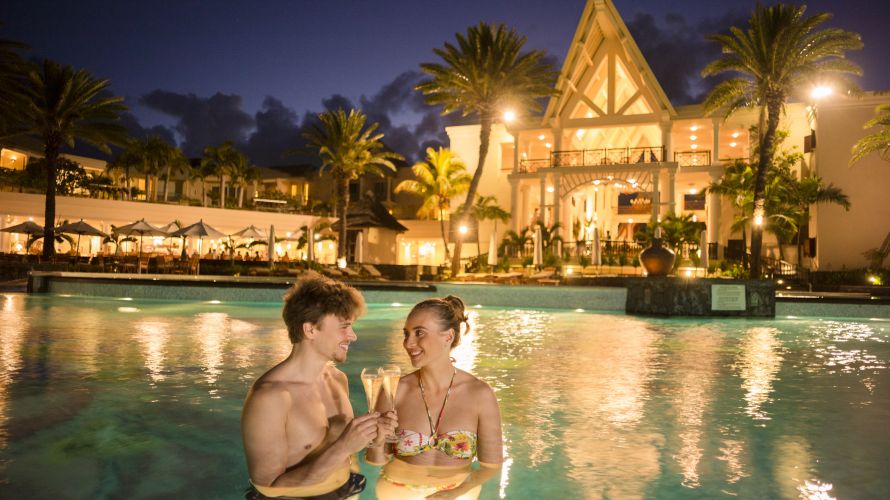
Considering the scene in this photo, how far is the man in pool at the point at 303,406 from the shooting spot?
2.46 metres

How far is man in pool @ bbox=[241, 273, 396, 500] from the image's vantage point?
246 centimetres

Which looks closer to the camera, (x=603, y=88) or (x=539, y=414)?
(x=539, y=414)

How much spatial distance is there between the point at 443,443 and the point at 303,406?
25.5 inches

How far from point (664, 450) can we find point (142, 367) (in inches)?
221

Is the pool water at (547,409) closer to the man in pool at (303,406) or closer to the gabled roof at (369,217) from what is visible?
the man in pool at (303,406)

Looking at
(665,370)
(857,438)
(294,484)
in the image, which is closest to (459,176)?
(665,370)

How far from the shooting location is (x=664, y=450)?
15.3 feet

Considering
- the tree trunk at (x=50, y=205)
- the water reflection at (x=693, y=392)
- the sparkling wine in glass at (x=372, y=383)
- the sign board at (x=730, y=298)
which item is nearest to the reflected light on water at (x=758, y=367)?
the water reflection at (x=693, y=392)

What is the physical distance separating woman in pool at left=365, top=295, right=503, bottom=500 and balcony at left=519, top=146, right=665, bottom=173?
29.8 m

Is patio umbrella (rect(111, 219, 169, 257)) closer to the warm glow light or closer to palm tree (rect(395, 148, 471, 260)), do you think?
palm tree (rect(395, 148, 471, 260))

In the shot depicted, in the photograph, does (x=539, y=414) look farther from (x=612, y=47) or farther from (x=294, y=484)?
(x=612, y=47)

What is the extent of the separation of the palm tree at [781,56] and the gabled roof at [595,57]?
24.8ft

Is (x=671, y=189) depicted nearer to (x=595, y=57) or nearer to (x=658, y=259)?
(x=595, y=57)

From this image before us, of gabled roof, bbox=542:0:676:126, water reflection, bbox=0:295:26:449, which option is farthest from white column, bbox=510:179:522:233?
water reflection, bbox=0:295:26:449
